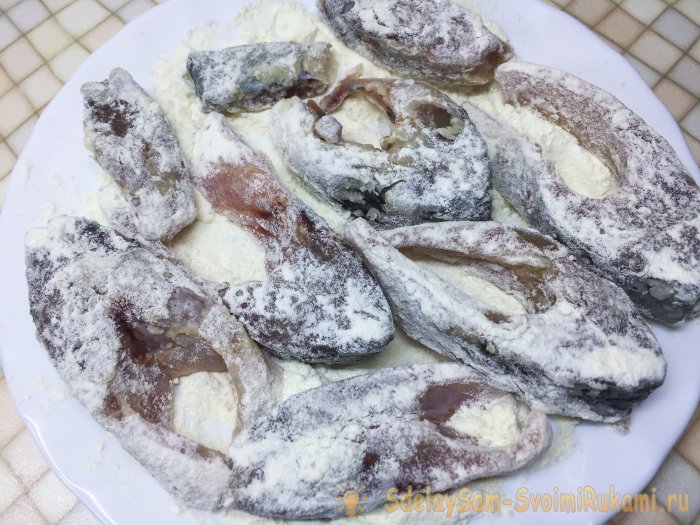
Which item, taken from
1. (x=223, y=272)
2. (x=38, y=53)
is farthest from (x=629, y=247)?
(x=38, y=53)

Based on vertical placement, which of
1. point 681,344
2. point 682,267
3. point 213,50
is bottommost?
point 213,50

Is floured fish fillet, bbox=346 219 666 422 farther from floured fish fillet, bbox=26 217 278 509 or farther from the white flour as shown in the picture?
floured fish fillet, bbox=26 217 278 509

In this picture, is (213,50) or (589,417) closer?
(589,417)

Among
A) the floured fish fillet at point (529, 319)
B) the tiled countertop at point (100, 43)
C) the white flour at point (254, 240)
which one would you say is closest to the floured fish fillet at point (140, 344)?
the white flour at point (254, 240)

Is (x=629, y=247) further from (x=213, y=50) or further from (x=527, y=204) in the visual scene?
(x=213, y=50)

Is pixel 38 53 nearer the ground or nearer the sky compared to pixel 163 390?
nearer the ground

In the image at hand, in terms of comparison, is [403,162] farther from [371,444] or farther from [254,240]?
[371,444]
